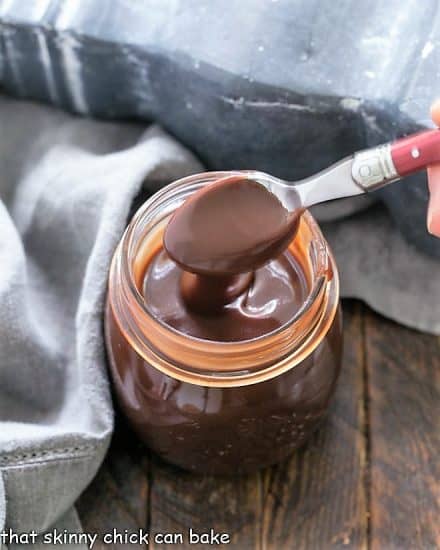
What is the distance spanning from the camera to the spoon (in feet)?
1.60

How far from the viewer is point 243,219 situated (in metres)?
0.50

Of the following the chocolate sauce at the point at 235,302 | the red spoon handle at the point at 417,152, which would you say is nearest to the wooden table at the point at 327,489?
the chocolate sauce at the point at 235,302

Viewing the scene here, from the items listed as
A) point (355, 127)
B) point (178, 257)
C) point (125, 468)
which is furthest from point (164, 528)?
point (355, 127)

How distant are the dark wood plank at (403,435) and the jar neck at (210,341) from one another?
0.15 metres

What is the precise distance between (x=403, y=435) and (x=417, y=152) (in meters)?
0.26

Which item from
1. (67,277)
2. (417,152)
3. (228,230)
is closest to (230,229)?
(228,230)

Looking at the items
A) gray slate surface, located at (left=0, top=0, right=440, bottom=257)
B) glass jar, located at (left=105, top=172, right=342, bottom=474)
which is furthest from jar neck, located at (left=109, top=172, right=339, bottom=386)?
gray slate surface, located at (left=0, top=0, right=440, bottom=257)

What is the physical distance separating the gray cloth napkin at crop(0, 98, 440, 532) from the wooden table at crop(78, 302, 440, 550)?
0.04 meters

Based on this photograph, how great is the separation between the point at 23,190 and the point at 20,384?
174mm

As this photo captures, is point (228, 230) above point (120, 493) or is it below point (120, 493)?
above

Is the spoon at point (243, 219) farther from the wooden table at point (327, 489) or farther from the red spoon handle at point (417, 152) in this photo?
the wooden table at point (327, 489)

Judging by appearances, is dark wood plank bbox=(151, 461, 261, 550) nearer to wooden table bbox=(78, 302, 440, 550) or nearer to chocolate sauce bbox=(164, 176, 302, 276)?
wooden table bbox=(78, 302, 440, 550)

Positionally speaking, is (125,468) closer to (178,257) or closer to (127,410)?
(127,410)

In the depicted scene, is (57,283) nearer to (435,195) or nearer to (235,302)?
(235,302)
